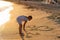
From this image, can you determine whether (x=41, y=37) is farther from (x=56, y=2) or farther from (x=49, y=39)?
(x=56, y=2)

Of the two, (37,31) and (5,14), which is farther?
(5,14)

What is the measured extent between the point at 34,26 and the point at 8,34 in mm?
956

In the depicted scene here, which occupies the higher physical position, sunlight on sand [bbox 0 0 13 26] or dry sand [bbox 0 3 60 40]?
dry sand [bbox 0 3 60 40]

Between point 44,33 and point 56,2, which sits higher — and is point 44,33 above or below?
above

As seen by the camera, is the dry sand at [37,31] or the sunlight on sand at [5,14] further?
the sunlight on sand at [5,14]

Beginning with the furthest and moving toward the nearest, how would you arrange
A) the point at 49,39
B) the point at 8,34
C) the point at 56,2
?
1. the point at 56,2
2. the point at 8,34
3. the point at 49,39

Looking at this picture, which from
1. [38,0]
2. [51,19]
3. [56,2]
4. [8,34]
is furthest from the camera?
[38,0]

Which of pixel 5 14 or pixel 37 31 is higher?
pixel 37 31

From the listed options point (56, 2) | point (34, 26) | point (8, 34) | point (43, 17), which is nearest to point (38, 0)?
point (56, 2)

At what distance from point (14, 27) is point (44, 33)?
948 mm

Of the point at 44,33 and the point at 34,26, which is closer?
the point at 44,33

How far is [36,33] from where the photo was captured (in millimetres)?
4539

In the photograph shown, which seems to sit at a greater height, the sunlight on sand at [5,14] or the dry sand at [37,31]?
the dry sand at [37,31]

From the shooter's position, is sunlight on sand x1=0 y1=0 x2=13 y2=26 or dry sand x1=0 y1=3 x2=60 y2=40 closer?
dry sand x1=0 y1=3 x2=60 y2=40
